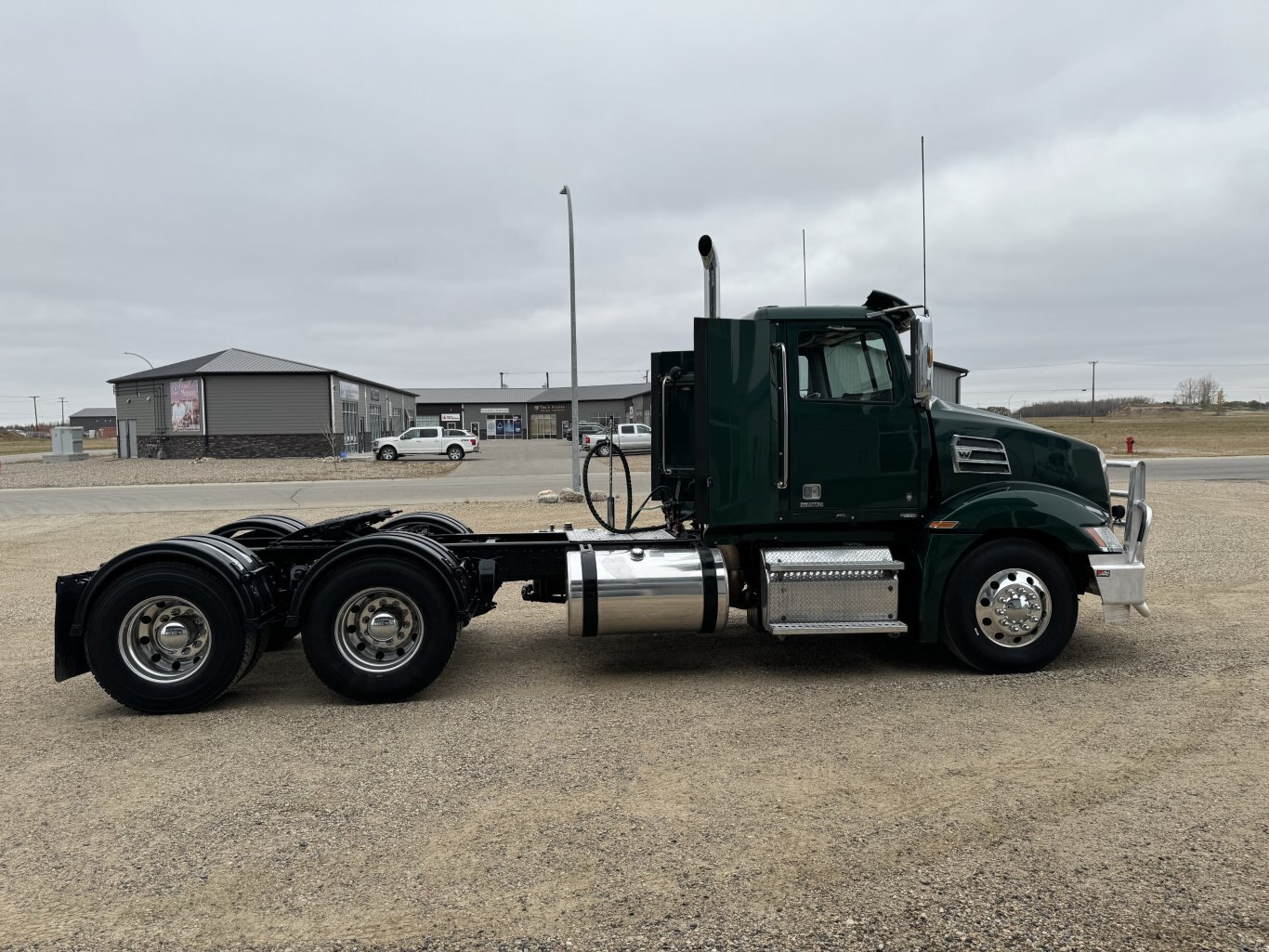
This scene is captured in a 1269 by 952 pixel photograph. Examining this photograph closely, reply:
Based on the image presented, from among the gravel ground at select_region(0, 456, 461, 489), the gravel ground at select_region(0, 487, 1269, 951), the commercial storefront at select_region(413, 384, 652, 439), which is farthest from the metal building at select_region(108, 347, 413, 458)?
the gravel ground at select_region(0, 487, 1269, 951)

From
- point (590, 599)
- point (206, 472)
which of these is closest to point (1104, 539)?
point (590, 599)

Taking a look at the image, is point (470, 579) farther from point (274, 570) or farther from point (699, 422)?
point (699, 422)

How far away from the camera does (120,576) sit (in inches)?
210

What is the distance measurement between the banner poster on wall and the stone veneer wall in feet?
1.86

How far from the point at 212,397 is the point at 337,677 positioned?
44.0 meters

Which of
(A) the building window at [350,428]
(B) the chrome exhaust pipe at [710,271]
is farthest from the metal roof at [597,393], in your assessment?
(B) the chrome exhaust pipe at [710,271]

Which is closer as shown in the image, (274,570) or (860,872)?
(860,872)

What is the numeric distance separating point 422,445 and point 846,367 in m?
37.8

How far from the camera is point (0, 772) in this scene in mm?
4547

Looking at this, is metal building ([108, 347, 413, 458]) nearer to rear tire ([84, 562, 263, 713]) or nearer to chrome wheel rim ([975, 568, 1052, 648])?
rear tire ([84, 562, 263, 713])

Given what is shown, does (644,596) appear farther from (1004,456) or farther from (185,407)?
(185,407)

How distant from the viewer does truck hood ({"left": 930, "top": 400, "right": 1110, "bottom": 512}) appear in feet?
20.6

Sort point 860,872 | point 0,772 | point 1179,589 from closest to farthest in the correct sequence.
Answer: point 860,872 → point 0,772 → point 1179,589

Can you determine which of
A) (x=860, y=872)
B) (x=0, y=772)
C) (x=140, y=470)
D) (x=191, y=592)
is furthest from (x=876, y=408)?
(x=140, y=470)
